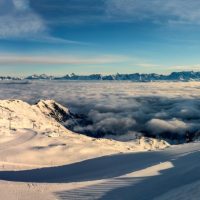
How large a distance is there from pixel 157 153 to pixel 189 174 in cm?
1815

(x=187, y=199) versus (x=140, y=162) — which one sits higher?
(x=187, y=199)

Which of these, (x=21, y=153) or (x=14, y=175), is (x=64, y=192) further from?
(x=21, y=153)

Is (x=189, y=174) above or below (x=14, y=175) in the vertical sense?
above

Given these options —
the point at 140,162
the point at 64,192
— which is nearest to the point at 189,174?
the point at 64,192

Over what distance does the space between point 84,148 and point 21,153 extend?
15308 mm

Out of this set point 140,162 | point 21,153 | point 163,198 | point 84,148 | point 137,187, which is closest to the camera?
point 163,198

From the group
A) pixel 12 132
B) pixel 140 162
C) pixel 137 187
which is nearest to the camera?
pixel 137 187

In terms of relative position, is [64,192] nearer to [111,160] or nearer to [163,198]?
[163,198]

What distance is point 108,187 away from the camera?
2652cm

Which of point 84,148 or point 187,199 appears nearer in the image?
point 187,199

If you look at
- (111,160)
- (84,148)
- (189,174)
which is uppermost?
(189,174)

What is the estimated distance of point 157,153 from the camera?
44312mm

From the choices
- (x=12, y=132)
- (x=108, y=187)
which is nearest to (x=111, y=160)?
(x=108, y=187)

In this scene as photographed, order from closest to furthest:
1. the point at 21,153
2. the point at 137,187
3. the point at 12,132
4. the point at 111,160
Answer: the point at 137,187, the point at 111,160, the point at 21,153, the point at 12,132
